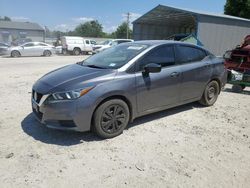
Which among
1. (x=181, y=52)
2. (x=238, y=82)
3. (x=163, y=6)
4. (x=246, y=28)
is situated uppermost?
(x=163, y=6)

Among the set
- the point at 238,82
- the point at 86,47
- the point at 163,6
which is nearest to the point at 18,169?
the point at 238,82

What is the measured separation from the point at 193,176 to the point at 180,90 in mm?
2291

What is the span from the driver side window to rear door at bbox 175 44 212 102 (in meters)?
0.19

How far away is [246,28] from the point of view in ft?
63.6

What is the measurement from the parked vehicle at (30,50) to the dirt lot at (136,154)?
709 inches

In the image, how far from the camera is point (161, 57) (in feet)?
15.7

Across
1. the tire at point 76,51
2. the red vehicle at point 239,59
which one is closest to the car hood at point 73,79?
the red vehicle at point 239,59

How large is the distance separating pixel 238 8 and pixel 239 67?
28.4m

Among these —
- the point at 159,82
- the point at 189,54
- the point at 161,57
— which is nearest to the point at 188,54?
the point at 189,54

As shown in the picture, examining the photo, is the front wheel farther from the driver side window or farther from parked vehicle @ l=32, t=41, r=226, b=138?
the driver side window

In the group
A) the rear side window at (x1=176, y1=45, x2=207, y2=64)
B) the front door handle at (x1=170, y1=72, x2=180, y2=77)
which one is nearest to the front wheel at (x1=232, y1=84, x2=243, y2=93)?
the rear side window at (x1=176, y1=45, x2=207, y2=64)

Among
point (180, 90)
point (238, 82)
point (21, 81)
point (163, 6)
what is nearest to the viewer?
point (180, 90)

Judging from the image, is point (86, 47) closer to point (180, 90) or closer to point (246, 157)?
point (180, 90)

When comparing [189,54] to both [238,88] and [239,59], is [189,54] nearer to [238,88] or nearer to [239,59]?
[238,88]
